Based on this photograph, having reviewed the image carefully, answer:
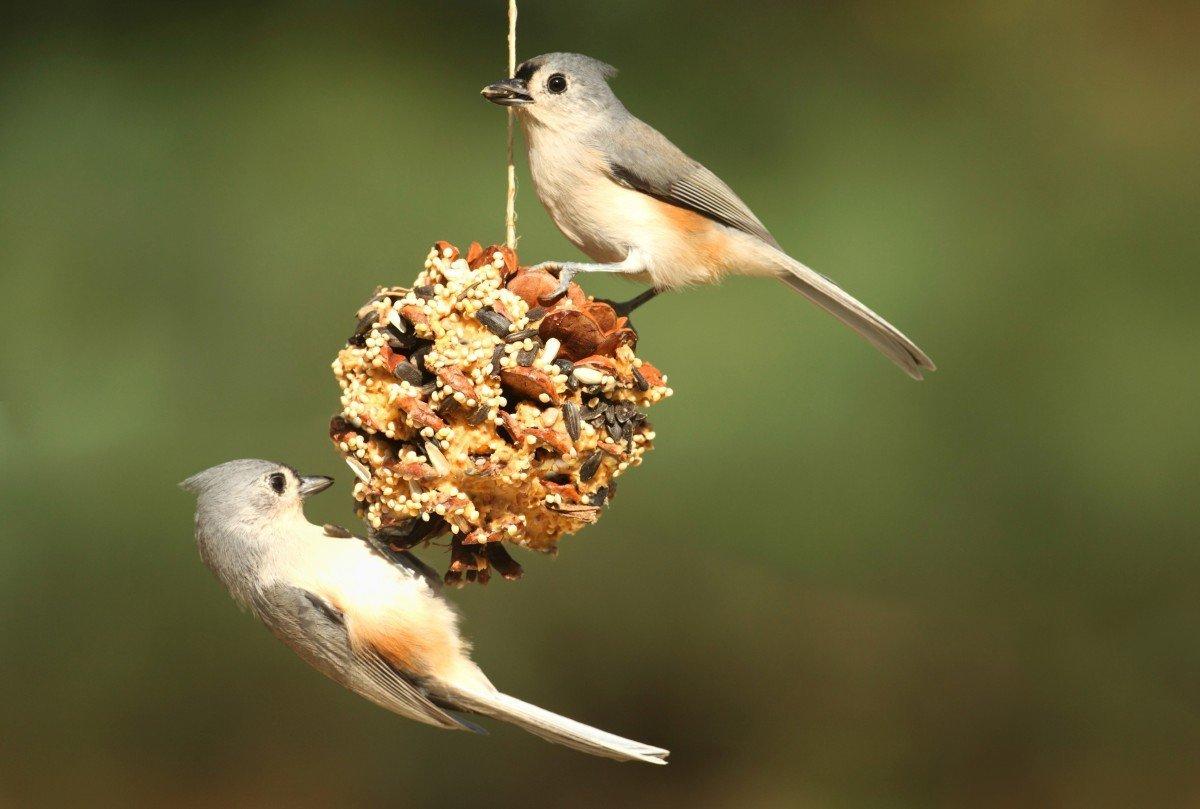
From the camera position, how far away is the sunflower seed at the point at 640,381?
161cm

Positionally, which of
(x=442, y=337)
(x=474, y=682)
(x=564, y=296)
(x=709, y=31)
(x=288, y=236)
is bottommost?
(x=474, y=682)

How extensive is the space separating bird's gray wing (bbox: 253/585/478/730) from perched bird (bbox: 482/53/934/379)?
0.57 meters

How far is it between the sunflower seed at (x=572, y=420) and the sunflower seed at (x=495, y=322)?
0.12 m

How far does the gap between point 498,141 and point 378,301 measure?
1.81 m

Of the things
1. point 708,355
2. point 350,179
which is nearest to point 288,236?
point 350,179

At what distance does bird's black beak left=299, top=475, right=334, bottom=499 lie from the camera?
1.69m

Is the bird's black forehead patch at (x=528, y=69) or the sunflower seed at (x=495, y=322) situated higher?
the bird's black forehead patch at (x=528, y=69)

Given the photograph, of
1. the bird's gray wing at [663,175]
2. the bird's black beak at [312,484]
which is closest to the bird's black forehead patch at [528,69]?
the bird's gray wing at [663,175]

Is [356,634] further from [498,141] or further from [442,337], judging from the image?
[498,141]

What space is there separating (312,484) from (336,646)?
22 cm

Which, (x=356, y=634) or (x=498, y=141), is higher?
(x=498, y=141)

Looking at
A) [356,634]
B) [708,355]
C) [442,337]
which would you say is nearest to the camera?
[442,337]

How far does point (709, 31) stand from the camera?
3.44m

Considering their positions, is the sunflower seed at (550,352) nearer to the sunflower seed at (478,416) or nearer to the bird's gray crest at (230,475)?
the sunflower seed at (478,416)
